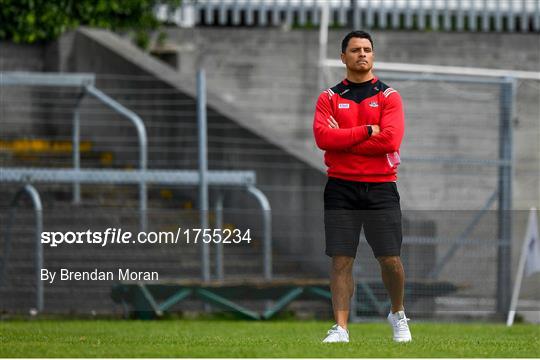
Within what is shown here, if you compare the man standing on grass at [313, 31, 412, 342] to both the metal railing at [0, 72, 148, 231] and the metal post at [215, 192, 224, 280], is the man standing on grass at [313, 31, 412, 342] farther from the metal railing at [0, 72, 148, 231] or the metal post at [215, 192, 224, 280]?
the metal railing at [0, 72, 148, 231]

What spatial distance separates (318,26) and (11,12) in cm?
377

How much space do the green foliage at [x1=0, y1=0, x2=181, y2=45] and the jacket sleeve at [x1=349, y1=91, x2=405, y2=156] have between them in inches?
381

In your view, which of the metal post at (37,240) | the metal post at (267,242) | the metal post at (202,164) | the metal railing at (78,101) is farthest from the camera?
the metal railing at (78,101)

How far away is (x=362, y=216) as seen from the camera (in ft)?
30.9

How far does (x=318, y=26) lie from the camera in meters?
20.0

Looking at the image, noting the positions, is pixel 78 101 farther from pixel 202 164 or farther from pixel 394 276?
pixel 394 276

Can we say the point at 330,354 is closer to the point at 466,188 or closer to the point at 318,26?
the point at 466,188

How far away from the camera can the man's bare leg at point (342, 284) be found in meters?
9.39

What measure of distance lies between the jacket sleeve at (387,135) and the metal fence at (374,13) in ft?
32.9

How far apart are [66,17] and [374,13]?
149 inches

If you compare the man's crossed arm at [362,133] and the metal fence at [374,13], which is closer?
the man's crossed arm at [362,133]

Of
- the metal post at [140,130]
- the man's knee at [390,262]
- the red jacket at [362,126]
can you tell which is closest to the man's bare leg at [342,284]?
the man's knee at [390,262]

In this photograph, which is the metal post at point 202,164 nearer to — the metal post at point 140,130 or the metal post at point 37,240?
the metal post at point 140,130

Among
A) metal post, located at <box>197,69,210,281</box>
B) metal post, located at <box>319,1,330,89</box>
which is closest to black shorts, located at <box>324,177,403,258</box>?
metal post, located at <box>197,69,210,281</box>
